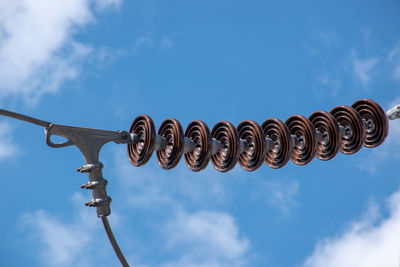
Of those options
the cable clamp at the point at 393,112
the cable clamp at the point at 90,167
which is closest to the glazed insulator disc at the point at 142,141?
the cable clamp at the point at 90,167

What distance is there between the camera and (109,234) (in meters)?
12.4

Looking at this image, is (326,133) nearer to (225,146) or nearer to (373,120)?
(373,120)

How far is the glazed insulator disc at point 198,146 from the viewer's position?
14.7m

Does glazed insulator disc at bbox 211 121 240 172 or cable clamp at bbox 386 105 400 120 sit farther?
cable clamp at bbox 386 105 400 120

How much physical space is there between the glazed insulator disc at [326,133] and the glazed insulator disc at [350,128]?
843 mm

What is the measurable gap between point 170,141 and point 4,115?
16.6 feet

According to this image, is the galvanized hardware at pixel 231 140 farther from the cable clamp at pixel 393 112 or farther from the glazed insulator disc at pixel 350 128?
the cable clamp at pixel 393 112

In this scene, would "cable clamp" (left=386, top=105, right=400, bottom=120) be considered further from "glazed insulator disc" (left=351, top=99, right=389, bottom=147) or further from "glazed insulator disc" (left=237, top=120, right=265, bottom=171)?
"glazed insulator disc" (left=237, top=120, right=265, bottom=171)

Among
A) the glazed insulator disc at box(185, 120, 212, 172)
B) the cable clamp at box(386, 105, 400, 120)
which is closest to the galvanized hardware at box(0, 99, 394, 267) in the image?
the glazed insulator disc at box(185, 120, 212, 172)

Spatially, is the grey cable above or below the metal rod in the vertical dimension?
below

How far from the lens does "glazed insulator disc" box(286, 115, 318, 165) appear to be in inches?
635

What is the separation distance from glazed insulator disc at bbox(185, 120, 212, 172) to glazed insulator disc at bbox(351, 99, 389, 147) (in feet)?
21.8

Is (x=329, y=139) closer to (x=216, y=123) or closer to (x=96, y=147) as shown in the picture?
(x=216, y=123)

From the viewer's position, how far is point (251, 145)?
1582 cm
